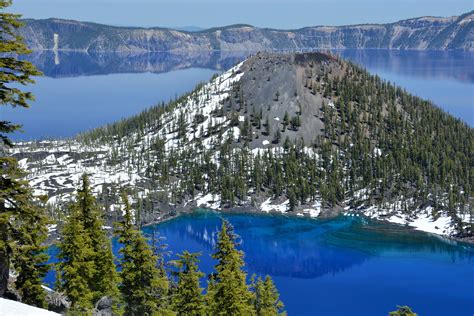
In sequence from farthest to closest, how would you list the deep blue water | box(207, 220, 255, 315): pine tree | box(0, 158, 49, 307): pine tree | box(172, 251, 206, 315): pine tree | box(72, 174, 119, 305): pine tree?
the deep blue water < box(172, 251, 206, 315): pine tree < box(72, 174, 119, 305): pine tree < box(207, 220, 255, 315): pine tree < box(0, 158, 49, 307): pine tree

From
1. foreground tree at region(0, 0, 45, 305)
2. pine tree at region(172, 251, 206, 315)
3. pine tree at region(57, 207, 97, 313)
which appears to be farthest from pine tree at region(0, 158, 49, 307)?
pine tree at region(172, 251, 206, 315)

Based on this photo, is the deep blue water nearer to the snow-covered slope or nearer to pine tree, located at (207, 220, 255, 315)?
pine tree, located at (207, 220, 255, 315)

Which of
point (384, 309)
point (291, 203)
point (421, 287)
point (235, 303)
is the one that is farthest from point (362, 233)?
point (235, 303)

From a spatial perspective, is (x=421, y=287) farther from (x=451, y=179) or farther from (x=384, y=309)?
(x=451, y=179)

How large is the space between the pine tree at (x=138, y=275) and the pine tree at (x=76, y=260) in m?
3.39

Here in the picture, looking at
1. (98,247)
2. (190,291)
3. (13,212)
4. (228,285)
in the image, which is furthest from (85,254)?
(13,212)

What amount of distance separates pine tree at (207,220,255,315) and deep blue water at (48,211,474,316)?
6534 cm

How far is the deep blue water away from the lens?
120 meters

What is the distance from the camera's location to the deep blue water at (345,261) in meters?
120

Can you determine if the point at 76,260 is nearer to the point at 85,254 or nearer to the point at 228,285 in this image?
the point at 85,254

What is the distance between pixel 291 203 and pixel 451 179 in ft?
195

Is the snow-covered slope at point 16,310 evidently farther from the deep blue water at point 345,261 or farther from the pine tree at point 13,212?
the deep blue water at point 345,261

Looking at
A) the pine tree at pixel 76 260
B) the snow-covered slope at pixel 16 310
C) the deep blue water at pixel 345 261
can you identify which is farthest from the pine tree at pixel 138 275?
the deep blue water at pixel 345 261

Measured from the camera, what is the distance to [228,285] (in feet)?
162
